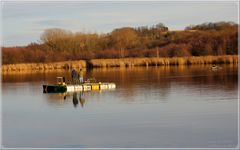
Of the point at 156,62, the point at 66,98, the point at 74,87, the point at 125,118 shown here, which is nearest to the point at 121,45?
the point at 156,62

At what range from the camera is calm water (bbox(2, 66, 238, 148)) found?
1145 centimetres

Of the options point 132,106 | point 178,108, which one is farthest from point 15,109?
point 178,108

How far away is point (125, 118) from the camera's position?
1451 cm

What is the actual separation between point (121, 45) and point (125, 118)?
51018 millimetres

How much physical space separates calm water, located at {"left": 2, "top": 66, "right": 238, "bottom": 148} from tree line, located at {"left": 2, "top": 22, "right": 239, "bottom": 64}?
29066 millimetres

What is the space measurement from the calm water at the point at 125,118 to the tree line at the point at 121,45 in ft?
95.4

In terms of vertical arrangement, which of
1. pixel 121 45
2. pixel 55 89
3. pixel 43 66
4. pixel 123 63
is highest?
pixel 121 45

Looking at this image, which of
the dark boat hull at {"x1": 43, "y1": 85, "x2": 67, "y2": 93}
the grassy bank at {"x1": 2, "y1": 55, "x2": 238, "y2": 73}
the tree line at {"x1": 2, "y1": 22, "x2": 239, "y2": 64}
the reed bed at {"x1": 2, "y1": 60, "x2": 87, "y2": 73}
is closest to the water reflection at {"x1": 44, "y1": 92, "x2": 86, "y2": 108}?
the dark boat hull at {"x1": 43, "y1": 85, "x2": 67, "y2": 93}

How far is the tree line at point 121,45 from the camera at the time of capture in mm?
51188

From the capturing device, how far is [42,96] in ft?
70.9

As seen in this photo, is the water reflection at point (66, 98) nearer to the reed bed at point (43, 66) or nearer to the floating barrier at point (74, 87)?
the floating barrier at point (74, 87)

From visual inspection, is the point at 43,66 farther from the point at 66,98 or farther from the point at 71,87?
the point at 66,98

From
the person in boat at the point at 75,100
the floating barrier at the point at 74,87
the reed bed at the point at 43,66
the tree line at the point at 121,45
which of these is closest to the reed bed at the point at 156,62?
the reed bed at the point at 43,66

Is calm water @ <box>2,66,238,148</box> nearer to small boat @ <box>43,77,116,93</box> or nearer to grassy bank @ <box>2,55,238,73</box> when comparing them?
small boat @ <box>43,77,116,93</box>
